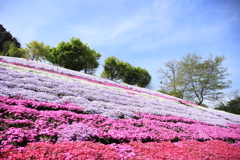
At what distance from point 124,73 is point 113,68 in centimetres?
719

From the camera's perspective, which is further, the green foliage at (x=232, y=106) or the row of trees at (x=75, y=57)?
the row of trees at (x=75, y=57)

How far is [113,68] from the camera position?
59688 mm

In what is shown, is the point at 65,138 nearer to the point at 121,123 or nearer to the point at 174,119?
the point at 121,123

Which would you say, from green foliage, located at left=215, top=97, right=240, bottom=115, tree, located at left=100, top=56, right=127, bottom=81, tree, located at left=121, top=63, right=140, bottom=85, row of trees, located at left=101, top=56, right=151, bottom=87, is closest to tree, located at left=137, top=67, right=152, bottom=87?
row of trees, located at left=101, top=56, right=151, bottom=87

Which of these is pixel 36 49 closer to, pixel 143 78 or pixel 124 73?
pixel 124 73

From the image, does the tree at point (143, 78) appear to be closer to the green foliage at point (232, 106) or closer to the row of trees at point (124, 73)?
the row of trees at point (124, 73)

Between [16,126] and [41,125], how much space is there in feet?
2.76

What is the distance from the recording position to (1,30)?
6750 cm

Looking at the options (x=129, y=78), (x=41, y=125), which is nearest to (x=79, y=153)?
(x=41, y=125)

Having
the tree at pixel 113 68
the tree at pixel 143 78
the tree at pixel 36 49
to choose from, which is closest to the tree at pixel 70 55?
the tree at pixel 36 49

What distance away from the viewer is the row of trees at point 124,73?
195ft

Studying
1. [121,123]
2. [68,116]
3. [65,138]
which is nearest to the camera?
[65,138]

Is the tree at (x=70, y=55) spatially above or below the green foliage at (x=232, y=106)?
above

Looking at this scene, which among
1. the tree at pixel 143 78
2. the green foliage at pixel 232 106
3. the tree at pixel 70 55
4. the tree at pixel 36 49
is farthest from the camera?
the tree at pixel 143 78
